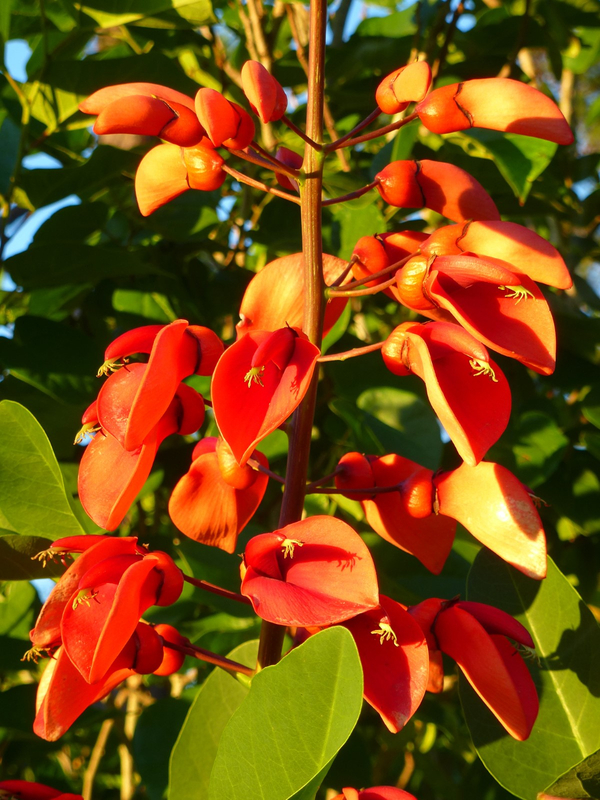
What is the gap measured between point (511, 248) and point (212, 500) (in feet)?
0.95

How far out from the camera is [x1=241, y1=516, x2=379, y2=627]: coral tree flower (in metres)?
0.45

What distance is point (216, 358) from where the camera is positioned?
0.56 meters

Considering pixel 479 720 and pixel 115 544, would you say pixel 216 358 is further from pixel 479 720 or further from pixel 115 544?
pixel 479 720

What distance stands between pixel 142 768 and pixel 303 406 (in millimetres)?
502

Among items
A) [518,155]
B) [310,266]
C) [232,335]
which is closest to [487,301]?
[310,266]

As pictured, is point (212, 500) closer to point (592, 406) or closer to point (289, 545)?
point (289, 545)

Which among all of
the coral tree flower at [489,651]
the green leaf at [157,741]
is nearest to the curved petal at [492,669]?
the coral tree flower at [489,651]

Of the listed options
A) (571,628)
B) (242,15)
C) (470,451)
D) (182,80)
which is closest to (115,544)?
(470,451)

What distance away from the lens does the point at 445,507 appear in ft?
1.85

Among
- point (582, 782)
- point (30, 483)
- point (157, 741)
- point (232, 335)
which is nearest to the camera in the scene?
point (582, 782)

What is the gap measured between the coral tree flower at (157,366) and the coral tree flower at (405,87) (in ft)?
0.71

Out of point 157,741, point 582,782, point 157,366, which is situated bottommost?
point 157,741

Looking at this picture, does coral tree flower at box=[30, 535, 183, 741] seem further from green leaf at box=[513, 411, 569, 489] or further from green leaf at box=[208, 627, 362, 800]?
green leaf at box=[513, 411, 569, 489]

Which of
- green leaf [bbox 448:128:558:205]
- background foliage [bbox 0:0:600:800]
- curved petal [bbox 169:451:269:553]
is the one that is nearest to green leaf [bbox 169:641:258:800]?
background foliage [bbox 0:0:600:800]
